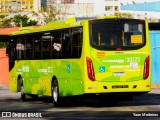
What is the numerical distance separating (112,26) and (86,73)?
1791 millimetres

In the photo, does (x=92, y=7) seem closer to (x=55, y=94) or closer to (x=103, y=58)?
(x=55, y=94)

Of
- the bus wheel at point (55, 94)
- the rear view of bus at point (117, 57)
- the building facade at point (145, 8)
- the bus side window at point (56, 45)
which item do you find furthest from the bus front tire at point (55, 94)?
the building facade at point (145, 8)

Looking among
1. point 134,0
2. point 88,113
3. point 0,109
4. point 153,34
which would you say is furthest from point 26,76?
point 134,0

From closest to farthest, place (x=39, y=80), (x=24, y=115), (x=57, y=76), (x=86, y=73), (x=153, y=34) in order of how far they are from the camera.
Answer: (x=24, y=115), (x=86, y=73), (x=57, y=76), (x=39, y=80), (x=153, y=34)

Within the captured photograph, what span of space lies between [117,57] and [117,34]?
758mm

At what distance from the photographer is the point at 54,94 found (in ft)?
74.1

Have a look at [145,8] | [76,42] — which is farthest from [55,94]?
[145,8]

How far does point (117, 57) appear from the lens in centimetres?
2042

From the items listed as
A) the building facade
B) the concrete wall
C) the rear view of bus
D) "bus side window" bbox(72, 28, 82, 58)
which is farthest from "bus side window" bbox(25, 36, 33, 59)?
the building facade

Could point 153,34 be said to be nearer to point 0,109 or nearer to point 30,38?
point 30,38

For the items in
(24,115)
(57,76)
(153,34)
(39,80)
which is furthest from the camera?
(153,34)

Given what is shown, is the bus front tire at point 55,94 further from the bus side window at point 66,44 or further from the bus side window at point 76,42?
the bus side window at point 76,42

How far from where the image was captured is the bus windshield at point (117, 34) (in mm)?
20391

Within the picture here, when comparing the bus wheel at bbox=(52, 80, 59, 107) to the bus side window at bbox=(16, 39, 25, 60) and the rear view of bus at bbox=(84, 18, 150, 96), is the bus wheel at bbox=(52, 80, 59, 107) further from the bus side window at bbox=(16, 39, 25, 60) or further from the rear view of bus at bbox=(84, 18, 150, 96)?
the bus side window at bbox=(16, 39, 25, 60)
